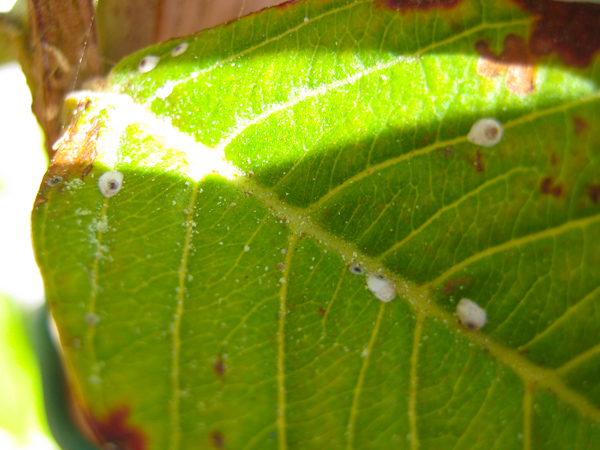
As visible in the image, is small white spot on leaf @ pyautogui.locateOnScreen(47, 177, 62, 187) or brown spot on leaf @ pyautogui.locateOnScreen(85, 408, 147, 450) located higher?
small white spot on leaf @ pyautogui.locateOnScreen(47, 177, 62, 187)

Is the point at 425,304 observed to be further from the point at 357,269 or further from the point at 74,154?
the point at 74,154

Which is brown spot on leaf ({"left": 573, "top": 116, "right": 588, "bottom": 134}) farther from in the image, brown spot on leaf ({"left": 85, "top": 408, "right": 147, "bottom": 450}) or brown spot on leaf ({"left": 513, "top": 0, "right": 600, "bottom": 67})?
brown spot on leaf ({"left": 85, "top": 408, "right": 147, "bottom": 450})

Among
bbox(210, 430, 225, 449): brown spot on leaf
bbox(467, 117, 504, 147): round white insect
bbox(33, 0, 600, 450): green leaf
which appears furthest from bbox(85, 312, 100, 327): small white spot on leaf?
bbox(467, 117, 504, 147): round white insect

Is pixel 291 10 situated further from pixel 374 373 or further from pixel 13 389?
pixel 13 389

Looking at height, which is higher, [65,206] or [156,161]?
[156,161]

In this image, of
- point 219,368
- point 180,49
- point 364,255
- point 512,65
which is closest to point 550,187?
point 512,65

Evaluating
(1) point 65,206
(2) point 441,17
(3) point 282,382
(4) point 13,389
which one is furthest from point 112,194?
(4) point 13,389
